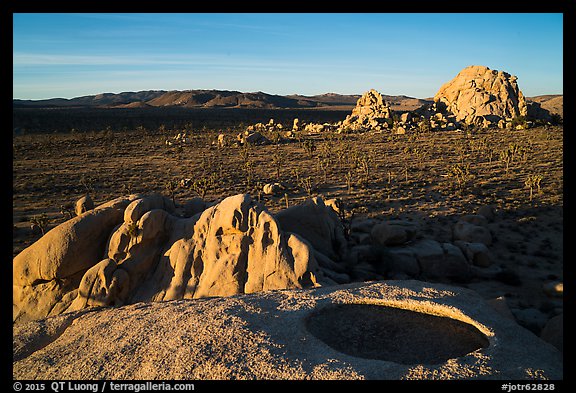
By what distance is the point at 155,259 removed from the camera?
16.4 m

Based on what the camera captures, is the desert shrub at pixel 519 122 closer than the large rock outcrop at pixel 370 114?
Yes

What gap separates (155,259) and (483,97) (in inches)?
3163

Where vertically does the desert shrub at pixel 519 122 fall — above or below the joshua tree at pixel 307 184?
above

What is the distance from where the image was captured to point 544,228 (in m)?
25.1

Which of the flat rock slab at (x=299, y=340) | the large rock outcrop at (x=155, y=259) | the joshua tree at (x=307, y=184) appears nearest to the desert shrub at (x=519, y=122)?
the joshua tree at (x=307, y=184)

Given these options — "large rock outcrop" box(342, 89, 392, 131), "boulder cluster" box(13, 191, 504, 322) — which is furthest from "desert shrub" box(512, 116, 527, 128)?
"boulder cluster" box(13, 191, 504, 322)

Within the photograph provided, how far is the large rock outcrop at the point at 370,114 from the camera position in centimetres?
7875

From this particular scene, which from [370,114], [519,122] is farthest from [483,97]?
[370,114]

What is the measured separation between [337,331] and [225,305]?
307cm

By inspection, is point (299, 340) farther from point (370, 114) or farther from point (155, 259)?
point (370, 114)

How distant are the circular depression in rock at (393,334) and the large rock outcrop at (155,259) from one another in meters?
3.53

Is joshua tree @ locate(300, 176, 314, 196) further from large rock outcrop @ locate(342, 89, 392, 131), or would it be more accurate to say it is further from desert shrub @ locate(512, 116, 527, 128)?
desert shrub @ locate(512, 116, 527, 128)

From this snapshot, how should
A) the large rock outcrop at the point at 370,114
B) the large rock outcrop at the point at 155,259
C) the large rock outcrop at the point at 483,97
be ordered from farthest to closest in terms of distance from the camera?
the large rock outcrop at the point at 370,114, the large rock outcrop at the point at 483,97, the large rock outcrop at the point at 155,259

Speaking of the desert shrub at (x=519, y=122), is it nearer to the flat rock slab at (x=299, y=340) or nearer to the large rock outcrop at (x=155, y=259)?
the large rock outcrop at (x=155, y=259)
